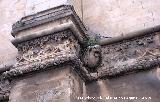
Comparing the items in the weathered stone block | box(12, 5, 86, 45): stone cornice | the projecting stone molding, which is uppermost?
box(12, 5, 86, 45): stone cornice

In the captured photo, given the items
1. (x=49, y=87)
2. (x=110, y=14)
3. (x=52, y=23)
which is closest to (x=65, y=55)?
(x=49, y=87)

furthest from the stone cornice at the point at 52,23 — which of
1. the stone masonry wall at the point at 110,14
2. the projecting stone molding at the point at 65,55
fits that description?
the stone masonry wall at the point at 110,14

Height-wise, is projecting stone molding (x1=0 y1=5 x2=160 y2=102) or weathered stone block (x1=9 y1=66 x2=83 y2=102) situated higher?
projecting stone molding (x1=0 y1=5 x2=160 y2=102)

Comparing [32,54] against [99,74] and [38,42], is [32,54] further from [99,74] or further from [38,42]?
[99,74]

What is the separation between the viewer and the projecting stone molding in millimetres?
4551

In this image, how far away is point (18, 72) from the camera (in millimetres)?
4727

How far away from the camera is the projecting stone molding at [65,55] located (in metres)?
4.55

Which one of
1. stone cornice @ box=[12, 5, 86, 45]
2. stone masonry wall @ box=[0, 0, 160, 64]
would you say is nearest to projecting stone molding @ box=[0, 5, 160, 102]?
stone cornice @ box=[12, 5, 86, 45]

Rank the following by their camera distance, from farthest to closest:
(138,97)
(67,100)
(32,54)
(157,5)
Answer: (157,5)
(32,54)
(138,97)
(67,100)

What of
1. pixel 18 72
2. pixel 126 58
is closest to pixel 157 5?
pixel 126 58

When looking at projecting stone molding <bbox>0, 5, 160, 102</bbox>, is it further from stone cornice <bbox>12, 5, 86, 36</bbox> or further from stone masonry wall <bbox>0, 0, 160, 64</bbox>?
stone masonry wall <bbox>0, 0, 160, 64</bbox>

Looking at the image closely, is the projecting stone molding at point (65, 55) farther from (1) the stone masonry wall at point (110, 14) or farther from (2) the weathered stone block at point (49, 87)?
(1) the stone masonry wall at point (110, 14)

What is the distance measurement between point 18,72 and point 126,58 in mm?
1660

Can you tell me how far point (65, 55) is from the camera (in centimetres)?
460
